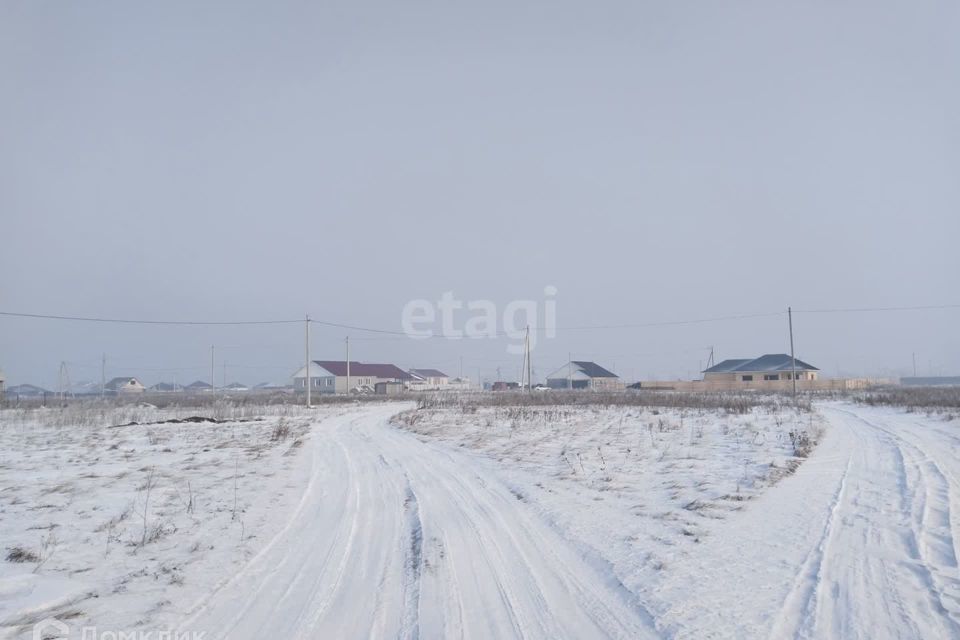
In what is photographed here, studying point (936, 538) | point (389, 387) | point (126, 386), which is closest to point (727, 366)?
point (389, 387)

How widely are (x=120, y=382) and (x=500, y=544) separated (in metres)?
140

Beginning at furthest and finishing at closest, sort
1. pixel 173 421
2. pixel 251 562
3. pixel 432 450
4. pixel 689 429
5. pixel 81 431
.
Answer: pixel 173 421 → pixel 81 431 → pixel 689 429 → pixel 432 450 → pixel 251 562

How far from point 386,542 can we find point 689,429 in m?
13.4

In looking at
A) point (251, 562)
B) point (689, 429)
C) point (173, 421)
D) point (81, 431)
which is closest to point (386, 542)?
point (251, 562)

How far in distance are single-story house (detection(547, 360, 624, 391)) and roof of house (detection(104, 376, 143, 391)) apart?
8137 cm

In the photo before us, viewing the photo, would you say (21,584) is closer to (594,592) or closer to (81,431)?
(594,592)

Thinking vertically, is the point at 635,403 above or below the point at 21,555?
above

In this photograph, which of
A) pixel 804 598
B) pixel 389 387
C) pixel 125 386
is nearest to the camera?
pixel 804 598

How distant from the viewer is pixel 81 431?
20406 millimetres

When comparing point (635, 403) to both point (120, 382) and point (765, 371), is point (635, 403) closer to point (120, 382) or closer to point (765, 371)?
point (765, 371)

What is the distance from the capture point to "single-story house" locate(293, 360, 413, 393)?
310ft

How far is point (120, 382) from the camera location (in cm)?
12525

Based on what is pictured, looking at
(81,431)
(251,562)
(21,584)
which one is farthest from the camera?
(81,431)

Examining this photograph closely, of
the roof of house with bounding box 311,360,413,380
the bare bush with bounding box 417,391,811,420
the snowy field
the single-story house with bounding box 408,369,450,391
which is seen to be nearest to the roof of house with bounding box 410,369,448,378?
the single-story house with bounding box 408,369,450,391
